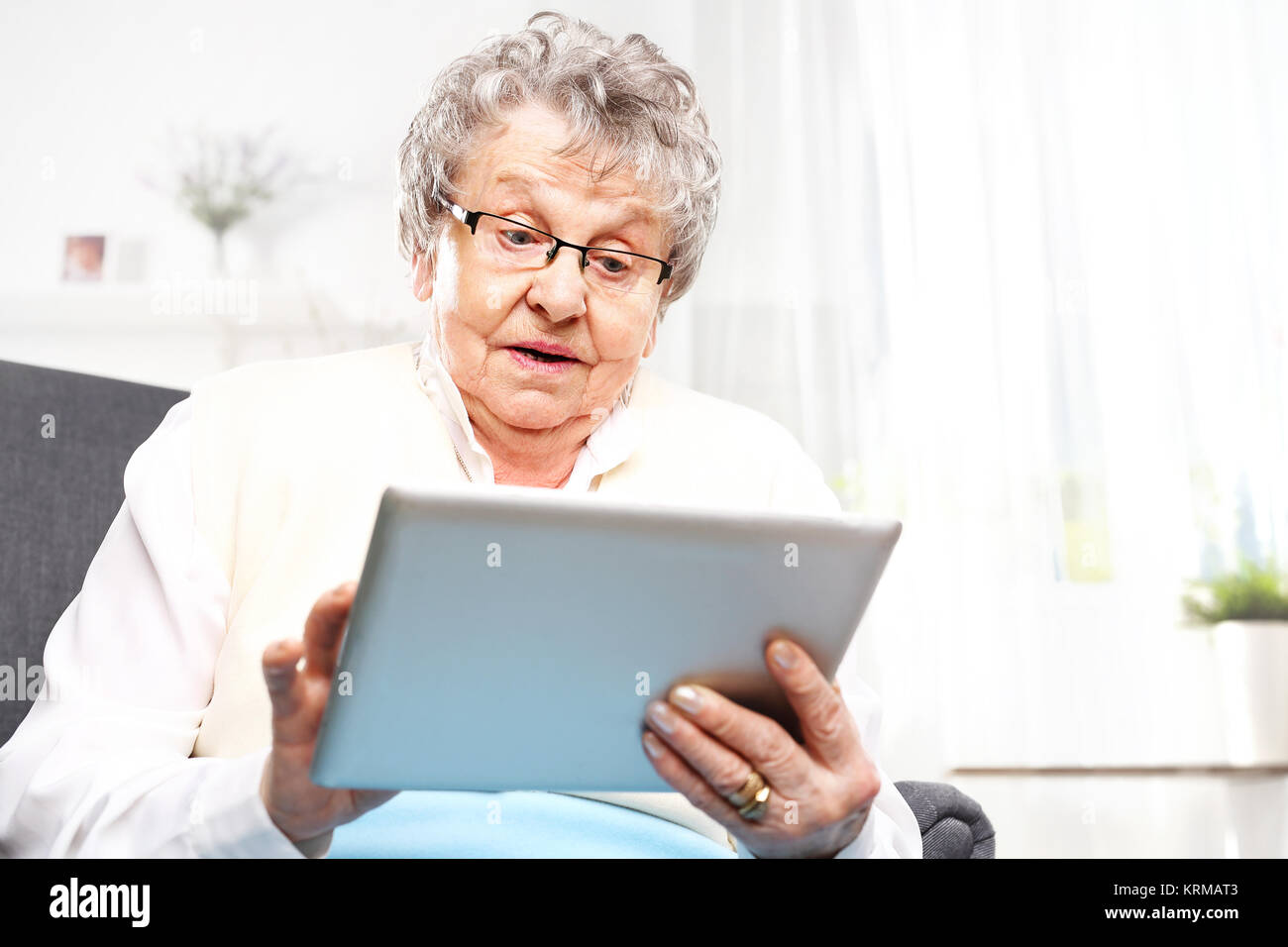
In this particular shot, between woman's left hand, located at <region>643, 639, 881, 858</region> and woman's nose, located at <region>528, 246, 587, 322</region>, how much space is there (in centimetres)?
57

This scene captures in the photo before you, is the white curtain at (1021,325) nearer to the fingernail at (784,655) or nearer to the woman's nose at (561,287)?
the woman's nose at (561,287)

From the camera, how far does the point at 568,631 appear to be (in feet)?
2.24

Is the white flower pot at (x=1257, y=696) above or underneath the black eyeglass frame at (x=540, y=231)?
underneath

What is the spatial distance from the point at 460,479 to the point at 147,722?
1.33 feet

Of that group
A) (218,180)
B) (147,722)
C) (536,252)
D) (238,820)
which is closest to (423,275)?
(536,252)

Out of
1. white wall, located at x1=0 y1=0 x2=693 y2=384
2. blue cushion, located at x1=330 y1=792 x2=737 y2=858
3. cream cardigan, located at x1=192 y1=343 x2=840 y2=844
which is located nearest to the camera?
blue cushion, located at x1=330 y1=792 x2=737 y2=858

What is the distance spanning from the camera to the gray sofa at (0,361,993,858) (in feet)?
3.92

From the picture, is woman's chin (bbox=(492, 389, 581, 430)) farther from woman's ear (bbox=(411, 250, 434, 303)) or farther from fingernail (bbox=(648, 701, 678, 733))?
fingernail (bbox=(648, 701, 678, 733))

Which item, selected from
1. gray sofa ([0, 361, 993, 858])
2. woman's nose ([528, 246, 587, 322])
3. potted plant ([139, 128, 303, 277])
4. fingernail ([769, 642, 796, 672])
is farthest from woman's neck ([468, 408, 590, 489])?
→ potted plant ([139, 128, 303, 277])

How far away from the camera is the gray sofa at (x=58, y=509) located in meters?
1.19

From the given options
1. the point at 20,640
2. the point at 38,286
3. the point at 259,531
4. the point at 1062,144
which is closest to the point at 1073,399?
the point at 1062,144

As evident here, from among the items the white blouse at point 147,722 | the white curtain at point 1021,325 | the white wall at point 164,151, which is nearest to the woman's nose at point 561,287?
the white blouse at point 147,722

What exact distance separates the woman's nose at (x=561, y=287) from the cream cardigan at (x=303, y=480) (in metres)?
0.20

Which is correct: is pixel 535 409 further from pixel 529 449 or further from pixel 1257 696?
pixel 1257 696
